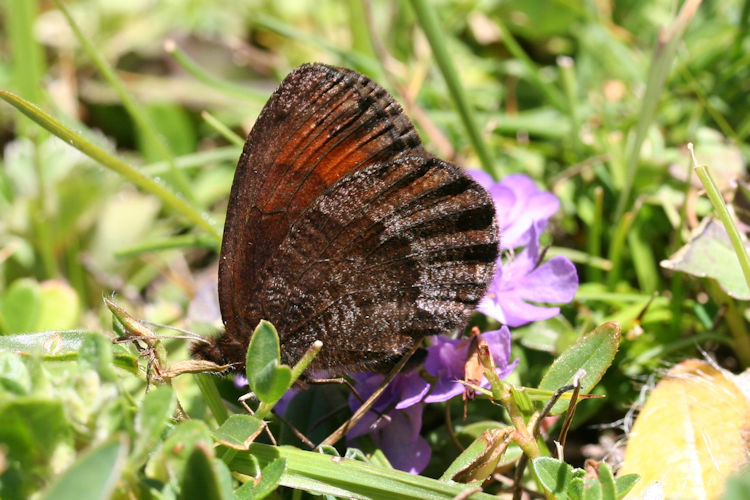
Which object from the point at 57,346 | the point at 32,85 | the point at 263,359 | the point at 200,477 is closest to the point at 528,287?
the point at 263,359

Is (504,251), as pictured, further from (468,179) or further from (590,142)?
(590,142)

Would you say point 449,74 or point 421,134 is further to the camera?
point 421,134

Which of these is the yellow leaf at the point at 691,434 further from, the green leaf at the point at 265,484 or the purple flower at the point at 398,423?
the green leaf at the point at 265,484

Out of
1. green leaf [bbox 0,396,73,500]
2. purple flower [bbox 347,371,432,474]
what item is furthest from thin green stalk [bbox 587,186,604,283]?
green leaf [bbox 0,396,73,500]

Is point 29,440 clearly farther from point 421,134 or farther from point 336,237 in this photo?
point 421,134

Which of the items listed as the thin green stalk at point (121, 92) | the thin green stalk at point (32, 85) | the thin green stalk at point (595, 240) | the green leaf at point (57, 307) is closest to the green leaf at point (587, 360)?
the thin green stalk at point (595, 240)

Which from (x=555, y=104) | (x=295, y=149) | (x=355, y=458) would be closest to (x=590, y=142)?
(x=555, y=104)
